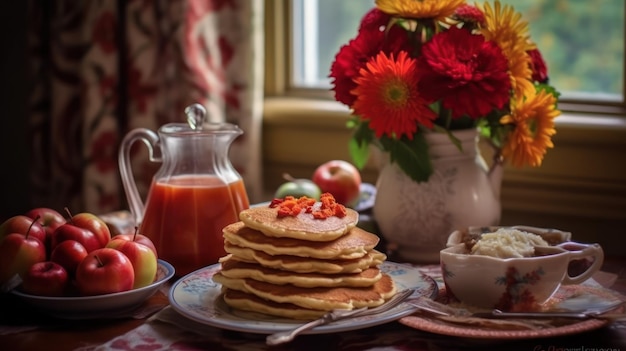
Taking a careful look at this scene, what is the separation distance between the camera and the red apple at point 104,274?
3.43 feet

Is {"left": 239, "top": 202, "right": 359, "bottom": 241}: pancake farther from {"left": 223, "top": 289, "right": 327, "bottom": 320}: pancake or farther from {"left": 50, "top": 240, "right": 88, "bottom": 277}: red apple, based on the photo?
{"left": 50, "top": 240, "right": 88, "bottom": 277}: red apple

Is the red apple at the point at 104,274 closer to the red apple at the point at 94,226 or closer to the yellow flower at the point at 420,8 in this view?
the red apple at the point at 94,226

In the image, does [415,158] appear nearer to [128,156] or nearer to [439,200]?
[439,200]

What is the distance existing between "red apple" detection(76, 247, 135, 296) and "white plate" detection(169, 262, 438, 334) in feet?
0.21

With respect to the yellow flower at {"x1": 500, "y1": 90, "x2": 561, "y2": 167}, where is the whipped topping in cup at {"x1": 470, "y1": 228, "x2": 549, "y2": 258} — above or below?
below

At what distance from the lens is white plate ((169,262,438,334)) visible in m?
0.96

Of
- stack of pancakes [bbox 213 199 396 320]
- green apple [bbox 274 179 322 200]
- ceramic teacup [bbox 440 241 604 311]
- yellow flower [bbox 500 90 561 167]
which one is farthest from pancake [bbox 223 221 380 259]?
green apple [bbox 274 179 322 200]

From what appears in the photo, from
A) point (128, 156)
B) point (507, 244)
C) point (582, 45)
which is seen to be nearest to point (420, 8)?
point (507, 244)

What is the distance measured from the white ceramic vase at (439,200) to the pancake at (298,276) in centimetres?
28

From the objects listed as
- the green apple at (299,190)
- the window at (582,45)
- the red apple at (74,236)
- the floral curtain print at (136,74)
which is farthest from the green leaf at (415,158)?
the floral curtain print at (136,74)

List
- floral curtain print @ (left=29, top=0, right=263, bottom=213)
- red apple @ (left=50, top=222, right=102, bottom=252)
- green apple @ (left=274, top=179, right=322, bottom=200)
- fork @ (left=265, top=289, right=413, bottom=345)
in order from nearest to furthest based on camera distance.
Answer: fork @ (left=265, top=289, right=413, bottom=345) < red apple @ (left=50, top=222, right=102, bottom=252) < green apple @ (left=274, top=179, right=322, bottom=200) < floral curtain print @ (left=29, top=0, right=263, bottom=213)

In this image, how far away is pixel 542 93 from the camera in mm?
1298

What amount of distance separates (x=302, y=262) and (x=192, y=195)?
0.30m

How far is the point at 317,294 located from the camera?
100cm
